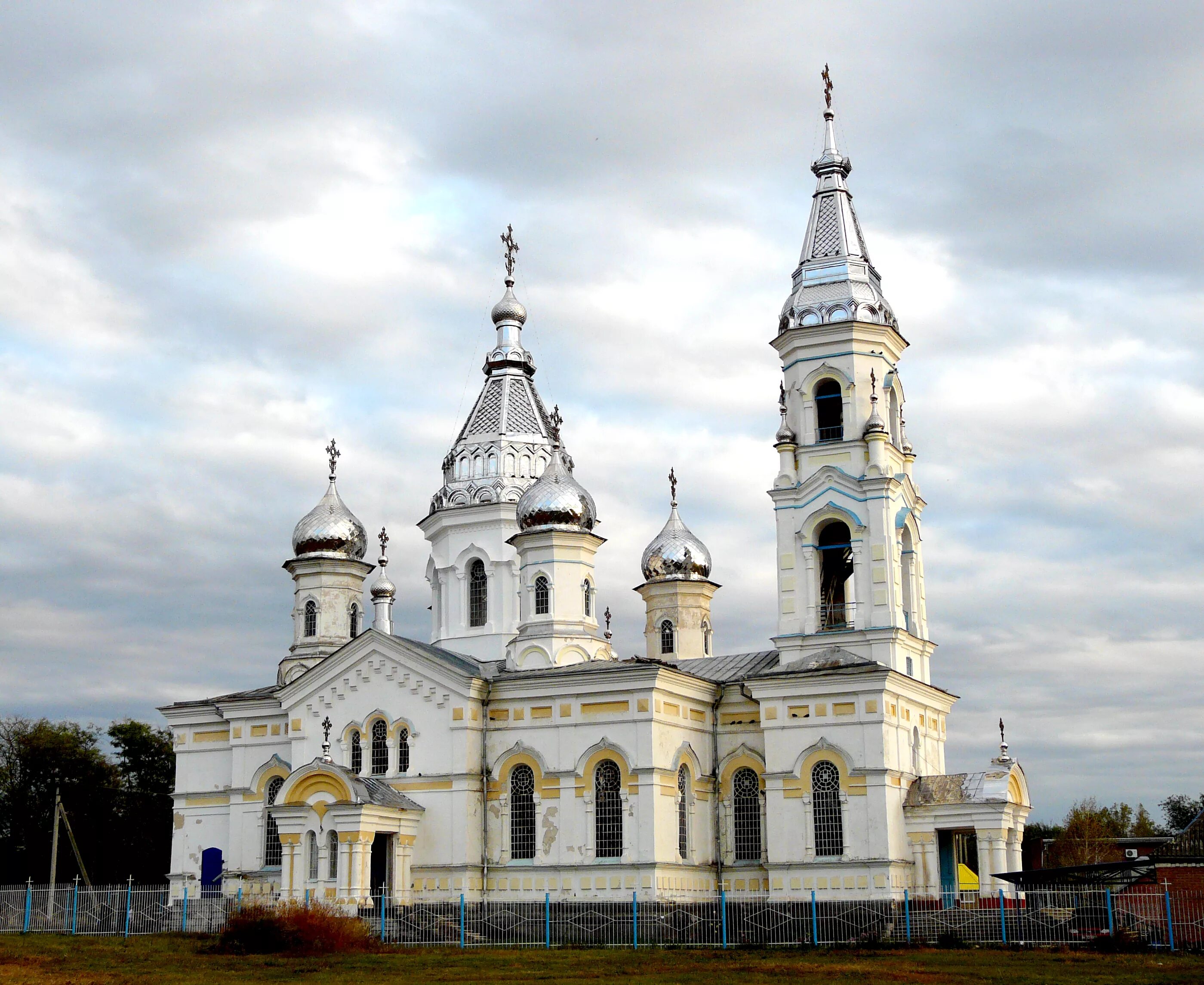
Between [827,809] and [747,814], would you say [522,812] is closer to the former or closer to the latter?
[747,814]

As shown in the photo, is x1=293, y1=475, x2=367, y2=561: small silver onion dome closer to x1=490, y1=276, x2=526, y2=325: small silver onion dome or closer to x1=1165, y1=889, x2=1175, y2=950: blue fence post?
x1=490, y1=276, x2=526, y2=325: small silver onion dome

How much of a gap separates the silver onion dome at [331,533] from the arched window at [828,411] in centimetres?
1458

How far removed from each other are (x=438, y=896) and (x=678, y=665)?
9479mm

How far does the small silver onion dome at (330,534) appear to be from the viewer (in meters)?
41.7

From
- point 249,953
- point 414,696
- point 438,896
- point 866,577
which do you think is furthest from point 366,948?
point 866,577

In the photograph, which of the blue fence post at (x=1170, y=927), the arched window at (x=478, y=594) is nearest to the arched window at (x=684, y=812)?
the arched window at (x=478, y=594)

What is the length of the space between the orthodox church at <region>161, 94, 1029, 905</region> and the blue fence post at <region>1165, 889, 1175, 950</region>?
5920 mm

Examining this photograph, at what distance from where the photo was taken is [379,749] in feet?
116

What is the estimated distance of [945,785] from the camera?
32125 mm

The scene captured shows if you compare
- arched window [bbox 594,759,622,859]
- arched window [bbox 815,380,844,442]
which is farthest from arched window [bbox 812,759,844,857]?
arched window [bbox 815,380,844,442]

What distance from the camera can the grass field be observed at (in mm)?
19812

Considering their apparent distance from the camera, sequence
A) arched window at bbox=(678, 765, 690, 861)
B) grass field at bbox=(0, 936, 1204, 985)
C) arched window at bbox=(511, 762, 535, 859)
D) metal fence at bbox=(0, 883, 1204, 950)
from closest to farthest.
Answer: grass field at bbox=(0, 936, 1204, 985)
metal fence at bbox=(0, 883, 1204, 950)
arched window at bbox=(678, 765, 690, 861)
arched window at bbox=(511, 762, 535, 859)

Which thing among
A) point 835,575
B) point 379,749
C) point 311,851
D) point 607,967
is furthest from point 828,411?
point 607,967

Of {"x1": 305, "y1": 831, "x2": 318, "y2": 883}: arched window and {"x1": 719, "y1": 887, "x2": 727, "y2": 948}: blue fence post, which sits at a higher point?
{"x1": 305, "y1": 831, "x2": 318, "y2": 883}: arched window
